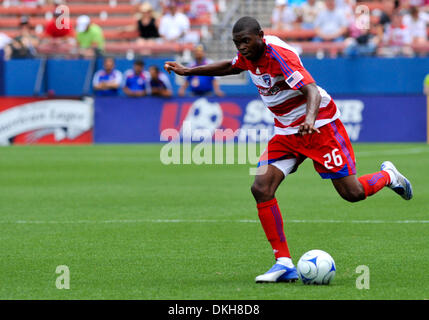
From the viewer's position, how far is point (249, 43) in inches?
254

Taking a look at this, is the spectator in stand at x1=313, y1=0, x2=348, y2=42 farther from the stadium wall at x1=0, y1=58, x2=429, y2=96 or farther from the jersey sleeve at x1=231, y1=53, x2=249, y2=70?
the jersey sleeve at x1=231, y1=53, x2=249, y2=70

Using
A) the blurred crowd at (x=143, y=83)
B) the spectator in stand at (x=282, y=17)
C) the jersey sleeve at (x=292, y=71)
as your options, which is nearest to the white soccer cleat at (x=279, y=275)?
the jersey sleeve at (x=292, y=71)

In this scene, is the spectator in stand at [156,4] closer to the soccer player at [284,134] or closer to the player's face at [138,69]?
the player's face at [138,69]

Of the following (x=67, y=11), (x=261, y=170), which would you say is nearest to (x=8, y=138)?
(x=67, y=11)

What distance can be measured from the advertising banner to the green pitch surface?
5159 mm

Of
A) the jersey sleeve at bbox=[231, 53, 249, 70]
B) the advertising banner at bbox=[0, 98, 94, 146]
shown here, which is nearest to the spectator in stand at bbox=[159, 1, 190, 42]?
the advertising banner at bbox=[0, 98, 94, 146]

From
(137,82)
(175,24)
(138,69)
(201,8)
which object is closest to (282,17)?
(201,8)

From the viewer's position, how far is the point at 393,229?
366 inches

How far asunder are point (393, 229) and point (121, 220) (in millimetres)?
3024

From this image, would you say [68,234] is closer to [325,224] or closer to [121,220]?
[121,220]

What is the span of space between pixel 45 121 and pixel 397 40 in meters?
9.56

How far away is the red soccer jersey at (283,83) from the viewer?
653 cm

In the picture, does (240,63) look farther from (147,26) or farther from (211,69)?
(147,26)

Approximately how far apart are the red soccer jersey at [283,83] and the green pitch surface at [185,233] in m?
1.20
